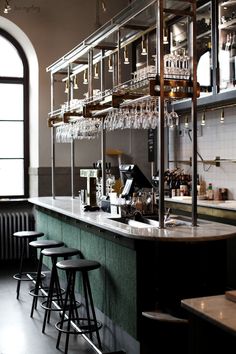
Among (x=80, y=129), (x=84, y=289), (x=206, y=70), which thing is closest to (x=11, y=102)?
(x=80, y=129)

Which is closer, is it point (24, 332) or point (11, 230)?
point (24, 332)

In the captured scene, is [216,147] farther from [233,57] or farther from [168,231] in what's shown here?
[168,231]

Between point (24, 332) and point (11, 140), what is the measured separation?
429 centimetres

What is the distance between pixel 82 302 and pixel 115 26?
264cm

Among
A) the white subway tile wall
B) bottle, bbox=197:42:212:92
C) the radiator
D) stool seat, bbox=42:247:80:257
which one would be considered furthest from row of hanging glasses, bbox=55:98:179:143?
the radiator

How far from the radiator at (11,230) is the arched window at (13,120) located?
0.63 meters

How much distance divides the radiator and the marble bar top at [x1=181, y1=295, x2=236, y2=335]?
5.85 metres

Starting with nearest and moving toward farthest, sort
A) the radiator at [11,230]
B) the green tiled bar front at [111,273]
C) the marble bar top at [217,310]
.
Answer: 1. the marble bar top at [217,310]
2. the green tiled bar front at [111,273]
3. the radiator at [11,230]

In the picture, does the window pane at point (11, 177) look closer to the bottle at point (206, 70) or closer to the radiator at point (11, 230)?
the radiator at point (11, 230)

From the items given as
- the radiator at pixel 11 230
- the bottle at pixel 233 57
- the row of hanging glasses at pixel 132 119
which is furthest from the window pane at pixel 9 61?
the bottle at pixel 233 57

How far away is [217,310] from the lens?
6.72ft

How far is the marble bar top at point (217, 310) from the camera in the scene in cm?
188

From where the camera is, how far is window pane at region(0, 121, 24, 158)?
8.29 metres

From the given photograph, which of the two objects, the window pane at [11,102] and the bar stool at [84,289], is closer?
the bar stool at [84,289]
